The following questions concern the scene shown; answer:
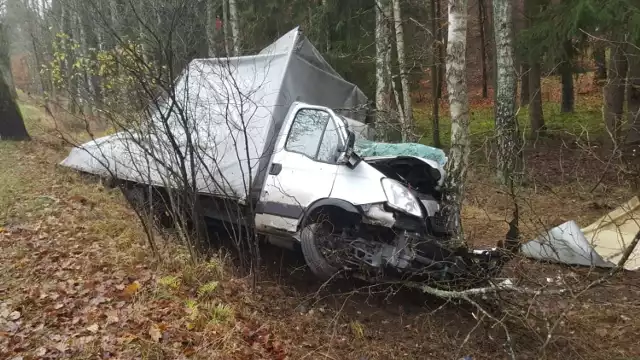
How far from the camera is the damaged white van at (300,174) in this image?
536 centimetres

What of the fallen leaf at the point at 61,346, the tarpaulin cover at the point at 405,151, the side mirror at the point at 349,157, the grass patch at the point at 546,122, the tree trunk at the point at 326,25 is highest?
the tree trunk at the point at 326,25

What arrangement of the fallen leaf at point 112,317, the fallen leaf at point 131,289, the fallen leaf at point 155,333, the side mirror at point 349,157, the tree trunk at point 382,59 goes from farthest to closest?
the tree trunk at point 382,59 → the side mirror at point 349,157 → the fallen leaf at point 131,289 → the fallen leaf at point 112,317 → the fallen leaf at point 155,333

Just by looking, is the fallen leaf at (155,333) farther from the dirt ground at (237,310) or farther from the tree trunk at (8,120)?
the tree trunk at (8,120)

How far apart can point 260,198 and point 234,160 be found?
763 mm

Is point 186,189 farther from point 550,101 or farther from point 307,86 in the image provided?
point 550,101

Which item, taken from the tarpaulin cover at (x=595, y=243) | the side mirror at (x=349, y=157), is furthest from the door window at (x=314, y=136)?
the tarpaulin cover at (x=595, y=243)

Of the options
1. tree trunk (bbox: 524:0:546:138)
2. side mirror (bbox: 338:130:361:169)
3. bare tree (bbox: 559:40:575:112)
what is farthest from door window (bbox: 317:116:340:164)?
bare tree (bbox: 559:40:575:112)

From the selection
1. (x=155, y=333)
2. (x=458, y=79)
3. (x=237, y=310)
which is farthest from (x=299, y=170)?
(x=458, y=79)

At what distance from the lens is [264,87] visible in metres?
7.01

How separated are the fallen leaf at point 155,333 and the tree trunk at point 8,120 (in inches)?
433

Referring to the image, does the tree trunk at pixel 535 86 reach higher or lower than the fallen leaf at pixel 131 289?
higher

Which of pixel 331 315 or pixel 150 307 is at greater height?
pixel 150 307

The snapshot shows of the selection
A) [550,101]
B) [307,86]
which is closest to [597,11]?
[307,86]

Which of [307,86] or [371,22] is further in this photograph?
[371,22]
